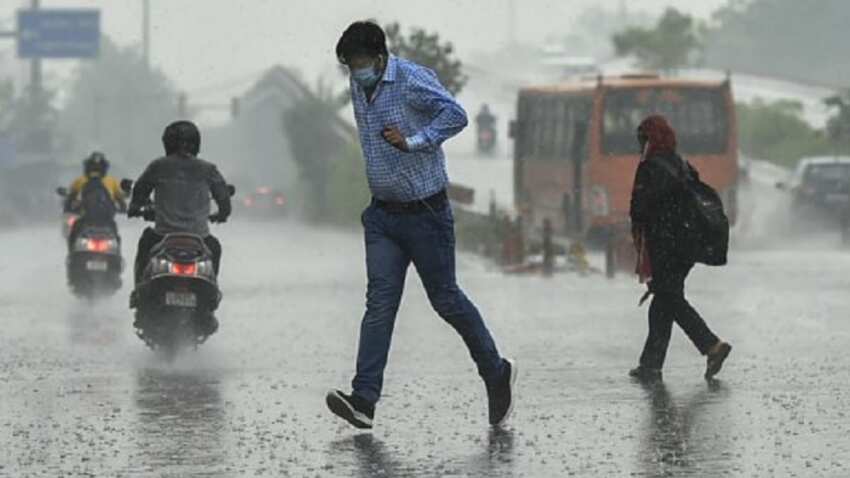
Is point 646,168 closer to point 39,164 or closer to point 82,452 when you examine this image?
point 82,452

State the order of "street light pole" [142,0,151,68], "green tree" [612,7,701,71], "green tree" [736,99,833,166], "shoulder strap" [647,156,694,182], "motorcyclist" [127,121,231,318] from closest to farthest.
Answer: "shoulder strap" [647,156,694,182], "motorcyclist" [127,121,231,318], "green tree" [736,99,833,166], "green tree" [612,7,701,71], "street light pole" [142,0,151,68]

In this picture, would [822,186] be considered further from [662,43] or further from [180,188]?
[662,43]

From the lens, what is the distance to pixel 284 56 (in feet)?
563

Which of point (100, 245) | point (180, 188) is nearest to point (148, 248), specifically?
point (180, 188)

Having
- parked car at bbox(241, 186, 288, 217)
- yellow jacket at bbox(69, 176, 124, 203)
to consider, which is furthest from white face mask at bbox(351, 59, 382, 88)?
parked car at bbox(241, 186, 288, 217)

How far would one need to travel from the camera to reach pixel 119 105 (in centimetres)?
15700

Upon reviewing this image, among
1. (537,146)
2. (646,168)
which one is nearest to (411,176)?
(646,168)

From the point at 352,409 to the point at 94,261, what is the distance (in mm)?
13268

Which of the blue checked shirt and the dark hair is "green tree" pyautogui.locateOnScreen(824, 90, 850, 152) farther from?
the dark hair

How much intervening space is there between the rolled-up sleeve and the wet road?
1.25m

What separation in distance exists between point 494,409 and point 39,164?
300ft

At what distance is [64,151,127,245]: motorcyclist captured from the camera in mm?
24531

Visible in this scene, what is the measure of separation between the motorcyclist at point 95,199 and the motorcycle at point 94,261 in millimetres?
55

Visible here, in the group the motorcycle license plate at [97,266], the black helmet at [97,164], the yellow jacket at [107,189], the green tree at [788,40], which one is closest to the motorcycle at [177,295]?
the motorcycle license plate at [97,266]
